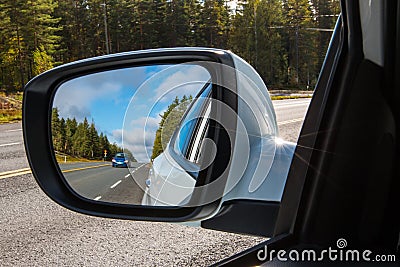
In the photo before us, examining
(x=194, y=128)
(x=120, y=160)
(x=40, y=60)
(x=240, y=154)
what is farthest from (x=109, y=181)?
(x=40, y=60)

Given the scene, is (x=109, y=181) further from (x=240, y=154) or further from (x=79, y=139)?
(x=240, y=154)

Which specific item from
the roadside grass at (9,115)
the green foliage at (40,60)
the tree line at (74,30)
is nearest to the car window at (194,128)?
the tree line at (74,30)

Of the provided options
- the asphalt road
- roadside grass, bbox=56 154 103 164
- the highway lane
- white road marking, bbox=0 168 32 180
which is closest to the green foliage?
the highway lane

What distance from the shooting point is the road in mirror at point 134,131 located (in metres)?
0.99

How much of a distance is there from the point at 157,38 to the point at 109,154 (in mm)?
21516

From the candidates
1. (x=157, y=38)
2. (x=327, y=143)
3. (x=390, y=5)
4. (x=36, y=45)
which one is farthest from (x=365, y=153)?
(x=36, y=45)

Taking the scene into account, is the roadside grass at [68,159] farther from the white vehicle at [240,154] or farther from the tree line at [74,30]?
the tree line at [74,30]

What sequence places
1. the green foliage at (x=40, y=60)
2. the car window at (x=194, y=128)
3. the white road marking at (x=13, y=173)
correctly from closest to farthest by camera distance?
the car window at (x=194, y=128), the white road marking at (x=13, y=173), the green foliage at (x=40, y=60)

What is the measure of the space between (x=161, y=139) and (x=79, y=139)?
250mm

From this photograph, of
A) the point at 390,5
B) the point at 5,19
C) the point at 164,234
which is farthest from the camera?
→ the point at 5,19

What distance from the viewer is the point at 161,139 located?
104 centimetres

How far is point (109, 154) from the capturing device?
3.58ft

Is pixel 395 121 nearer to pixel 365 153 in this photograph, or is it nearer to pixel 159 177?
pixel 365 153

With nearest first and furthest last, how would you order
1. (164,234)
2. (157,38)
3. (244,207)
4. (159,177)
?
(244,207)
(159,177)
(164,234)
(157,38)
